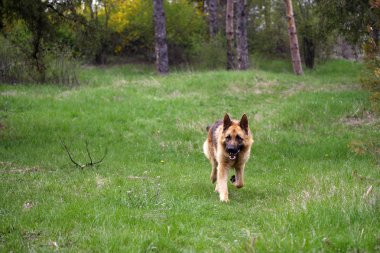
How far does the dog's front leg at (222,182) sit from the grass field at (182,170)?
8.8 inches

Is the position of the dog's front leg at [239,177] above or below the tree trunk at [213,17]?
below

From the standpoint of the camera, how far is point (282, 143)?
1457 centimetres

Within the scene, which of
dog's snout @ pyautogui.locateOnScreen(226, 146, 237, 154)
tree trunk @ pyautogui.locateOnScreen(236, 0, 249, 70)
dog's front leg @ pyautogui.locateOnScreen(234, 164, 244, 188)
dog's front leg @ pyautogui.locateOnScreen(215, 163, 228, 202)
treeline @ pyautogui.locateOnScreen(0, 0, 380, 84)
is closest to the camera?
dog's front leg @ pyautogui.locateOnScreen(215, 163, 228, 202)

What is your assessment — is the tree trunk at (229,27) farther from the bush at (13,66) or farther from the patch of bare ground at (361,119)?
the patch of bare ground at (361,119)

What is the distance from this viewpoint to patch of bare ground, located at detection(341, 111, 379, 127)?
53.4ft

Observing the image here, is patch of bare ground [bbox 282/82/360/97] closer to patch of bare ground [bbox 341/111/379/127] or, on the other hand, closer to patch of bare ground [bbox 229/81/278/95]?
patch of bare ground [bbox 229/81/278/95]

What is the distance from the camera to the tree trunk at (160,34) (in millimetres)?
28859

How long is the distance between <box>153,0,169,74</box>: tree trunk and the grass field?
216 inches

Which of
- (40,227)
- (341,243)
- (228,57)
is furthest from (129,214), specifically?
(228,57)

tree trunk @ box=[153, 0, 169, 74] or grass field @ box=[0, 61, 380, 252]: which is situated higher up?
tree trunk @ box=[153, 0, 169, 74]

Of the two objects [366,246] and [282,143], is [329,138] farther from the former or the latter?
[366,246]

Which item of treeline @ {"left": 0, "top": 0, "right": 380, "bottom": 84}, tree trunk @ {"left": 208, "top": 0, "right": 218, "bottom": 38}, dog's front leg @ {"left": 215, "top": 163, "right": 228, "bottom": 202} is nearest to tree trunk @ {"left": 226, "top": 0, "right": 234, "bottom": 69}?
treeline @ {"left": 0, "top": 0, "right": 380, "bottom": 84}

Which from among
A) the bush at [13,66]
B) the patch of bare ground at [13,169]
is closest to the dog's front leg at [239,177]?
the patch of bare ground at [13,169]

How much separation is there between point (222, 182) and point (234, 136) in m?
0.85
